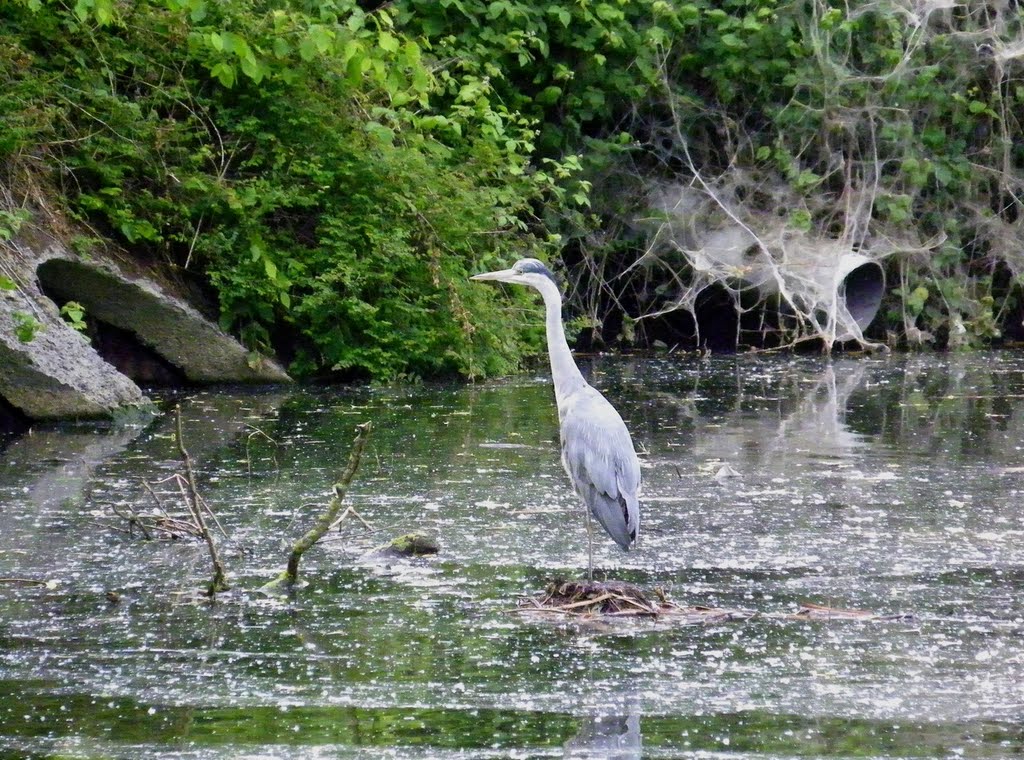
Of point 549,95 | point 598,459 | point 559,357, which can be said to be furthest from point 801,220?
point 598,459

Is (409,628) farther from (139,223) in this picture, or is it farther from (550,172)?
(550,172)

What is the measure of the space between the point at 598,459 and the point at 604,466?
0.05m

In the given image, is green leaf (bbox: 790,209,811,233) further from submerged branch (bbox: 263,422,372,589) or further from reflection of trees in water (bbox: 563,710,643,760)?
reflection of trees in water (bbox: 563,710,643,760)

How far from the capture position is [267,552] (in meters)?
6.44

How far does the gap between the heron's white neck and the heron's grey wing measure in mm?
262

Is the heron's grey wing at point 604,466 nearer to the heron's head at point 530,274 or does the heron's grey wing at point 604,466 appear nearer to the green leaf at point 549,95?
the heron's head at point 530,274

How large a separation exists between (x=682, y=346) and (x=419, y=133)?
4.89m

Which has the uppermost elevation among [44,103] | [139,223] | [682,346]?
[44,103]

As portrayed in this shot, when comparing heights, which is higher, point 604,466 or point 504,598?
point 604,466

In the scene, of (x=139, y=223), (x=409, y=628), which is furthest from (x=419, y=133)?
(x=409, y=628)

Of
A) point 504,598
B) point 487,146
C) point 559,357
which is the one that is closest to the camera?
point 504,598

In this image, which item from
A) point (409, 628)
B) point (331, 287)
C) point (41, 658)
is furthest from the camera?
point (331, 287)

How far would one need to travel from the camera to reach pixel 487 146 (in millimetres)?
13391

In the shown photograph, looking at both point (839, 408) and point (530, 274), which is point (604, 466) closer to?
point (530, 274)
